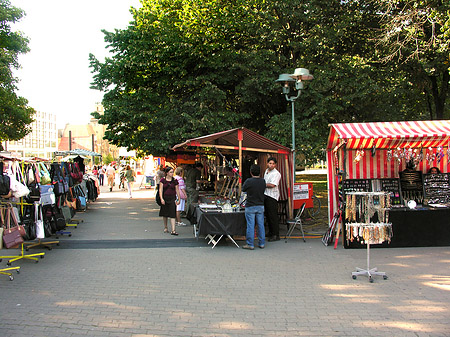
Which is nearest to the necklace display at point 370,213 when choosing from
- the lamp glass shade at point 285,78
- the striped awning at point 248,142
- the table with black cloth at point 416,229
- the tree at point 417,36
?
the table with black cloth at point 416,229

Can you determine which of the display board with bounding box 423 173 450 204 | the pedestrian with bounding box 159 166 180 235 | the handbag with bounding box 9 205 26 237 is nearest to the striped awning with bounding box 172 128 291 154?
the pedestrian with bounding box 159 166 180 235

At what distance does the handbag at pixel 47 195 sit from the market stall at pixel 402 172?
240 inches

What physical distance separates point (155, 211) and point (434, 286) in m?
11.6

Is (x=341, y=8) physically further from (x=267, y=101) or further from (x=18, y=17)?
(x=18, y=17)

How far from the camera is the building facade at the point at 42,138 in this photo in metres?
97.2

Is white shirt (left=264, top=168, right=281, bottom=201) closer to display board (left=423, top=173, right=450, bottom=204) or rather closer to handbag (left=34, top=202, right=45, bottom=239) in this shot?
display board (left=423, top=173, right=450, bottom=204)

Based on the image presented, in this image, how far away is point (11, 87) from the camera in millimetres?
26562

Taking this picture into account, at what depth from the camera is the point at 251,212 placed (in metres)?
8.46

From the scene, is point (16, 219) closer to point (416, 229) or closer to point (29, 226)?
point (29, 226)

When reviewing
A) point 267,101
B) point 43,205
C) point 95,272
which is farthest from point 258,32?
point 95,272

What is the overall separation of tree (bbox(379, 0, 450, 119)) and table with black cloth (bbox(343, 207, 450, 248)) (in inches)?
267

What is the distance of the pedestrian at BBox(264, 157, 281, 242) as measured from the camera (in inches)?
355

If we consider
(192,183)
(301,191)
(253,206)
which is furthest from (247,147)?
(192,183)

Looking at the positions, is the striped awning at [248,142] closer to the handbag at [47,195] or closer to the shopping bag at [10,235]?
the handbag at [47,195]
